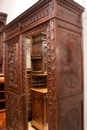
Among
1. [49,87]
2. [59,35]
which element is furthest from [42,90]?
[59,35]

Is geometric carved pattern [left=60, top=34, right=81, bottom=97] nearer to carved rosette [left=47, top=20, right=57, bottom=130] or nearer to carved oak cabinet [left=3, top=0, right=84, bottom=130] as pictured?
carved oak cabinet [left=3, top=0, right=84, bottom=130]

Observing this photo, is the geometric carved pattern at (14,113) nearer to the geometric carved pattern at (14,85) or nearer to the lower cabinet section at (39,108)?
the geometric carved pattern at (14,85)

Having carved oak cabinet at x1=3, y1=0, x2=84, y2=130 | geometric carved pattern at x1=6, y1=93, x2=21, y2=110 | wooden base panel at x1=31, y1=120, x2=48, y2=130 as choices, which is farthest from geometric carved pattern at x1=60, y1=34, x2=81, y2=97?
geometric carved pattern at x1=6, y1=93, x2=21, y2=110

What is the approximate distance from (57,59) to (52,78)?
20 centimetres

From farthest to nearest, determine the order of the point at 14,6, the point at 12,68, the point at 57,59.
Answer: the point at 14,6 → the point at 12,68 → the point at 57,59

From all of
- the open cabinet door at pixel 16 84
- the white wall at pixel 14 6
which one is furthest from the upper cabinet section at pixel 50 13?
the white wall at pixel 14 6

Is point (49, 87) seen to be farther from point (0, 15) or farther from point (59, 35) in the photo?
point (0, 15)

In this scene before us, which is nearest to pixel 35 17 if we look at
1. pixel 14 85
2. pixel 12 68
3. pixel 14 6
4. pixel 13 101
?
pixel 12 68

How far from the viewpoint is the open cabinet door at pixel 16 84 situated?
1.80m

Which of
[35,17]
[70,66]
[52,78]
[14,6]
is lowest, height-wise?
[52,78]

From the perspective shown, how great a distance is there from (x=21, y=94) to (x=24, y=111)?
9.7 inches

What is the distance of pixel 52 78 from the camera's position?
127 cm

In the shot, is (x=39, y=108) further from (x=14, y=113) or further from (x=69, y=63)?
(x=69, y=63)

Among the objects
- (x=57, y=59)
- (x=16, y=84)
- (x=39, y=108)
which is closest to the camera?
(x=57, y=59)
